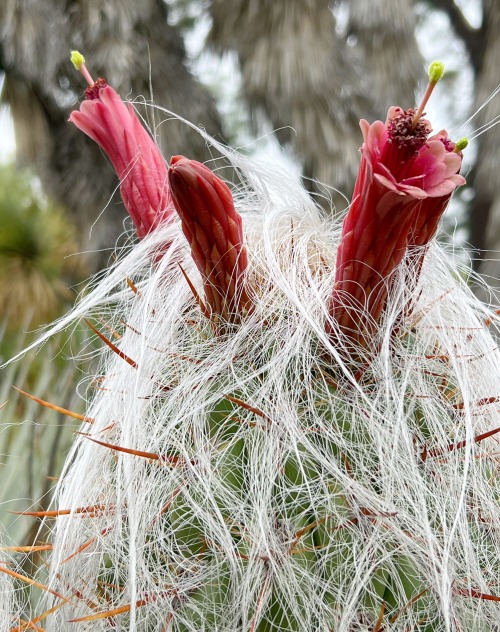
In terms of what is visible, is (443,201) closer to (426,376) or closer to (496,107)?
(426,376)

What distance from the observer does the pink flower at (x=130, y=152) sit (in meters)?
0.72

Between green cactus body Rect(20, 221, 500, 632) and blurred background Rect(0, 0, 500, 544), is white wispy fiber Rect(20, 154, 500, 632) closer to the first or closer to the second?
green cactus body Rect(20, 221, 500, 632)

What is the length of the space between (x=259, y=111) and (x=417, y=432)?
8.87ft

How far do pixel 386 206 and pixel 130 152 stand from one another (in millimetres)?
316

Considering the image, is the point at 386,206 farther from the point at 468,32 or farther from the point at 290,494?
the point at 468,32

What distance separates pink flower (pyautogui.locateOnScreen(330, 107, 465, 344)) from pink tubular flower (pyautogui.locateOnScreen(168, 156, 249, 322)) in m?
0.09

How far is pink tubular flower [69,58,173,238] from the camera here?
2.36ft

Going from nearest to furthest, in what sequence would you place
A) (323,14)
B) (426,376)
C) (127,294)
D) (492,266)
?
(426,376) < (127,294) < (492,266) < (323,14)

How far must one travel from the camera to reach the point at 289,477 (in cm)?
57

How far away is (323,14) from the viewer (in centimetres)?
303

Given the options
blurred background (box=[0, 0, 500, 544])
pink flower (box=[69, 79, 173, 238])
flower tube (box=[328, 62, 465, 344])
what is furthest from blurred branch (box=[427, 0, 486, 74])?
flower tube (box=[328, 62, 465, 344])

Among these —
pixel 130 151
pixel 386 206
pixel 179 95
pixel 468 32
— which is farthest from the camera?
pixel 468 32

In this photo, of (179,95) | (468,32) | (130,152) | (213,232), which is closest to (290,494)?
(213,232)

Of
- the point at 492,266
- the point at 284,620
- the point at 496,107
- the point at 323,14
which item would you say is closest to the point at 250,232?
the point at 284,620
